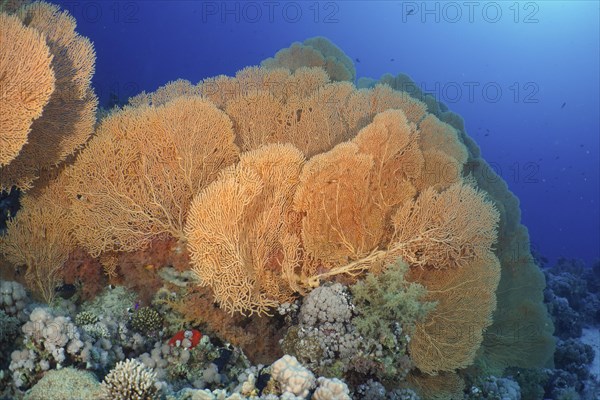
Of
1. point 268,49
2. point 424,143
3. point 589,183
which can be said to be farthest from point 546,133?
point 424,143

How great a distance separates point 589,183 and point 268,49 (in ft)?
255

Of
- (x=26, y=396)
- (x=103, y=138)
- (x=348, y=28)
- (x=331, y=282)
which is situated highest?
(x=348, y=28)

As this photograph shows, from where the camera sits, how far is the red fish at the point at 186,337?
507cm

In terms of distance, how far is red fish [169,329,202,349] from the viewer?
199 inches

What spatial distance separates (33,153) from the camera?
5273mm

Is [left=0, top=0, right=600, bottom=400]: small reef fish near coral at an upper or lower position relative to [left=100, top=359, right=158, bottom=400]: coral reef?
upper

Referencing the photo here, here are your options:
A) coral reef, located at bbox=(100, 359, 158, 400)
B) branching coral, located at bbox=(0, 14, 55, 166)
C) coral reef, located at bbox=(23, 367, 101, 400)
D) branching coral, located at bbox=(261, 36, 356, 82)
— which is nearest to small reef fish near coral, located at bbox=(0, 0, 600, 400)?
branching coral, located at bbox=(0, 14, 55, 166)

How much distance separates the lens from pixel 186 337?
5121 mm

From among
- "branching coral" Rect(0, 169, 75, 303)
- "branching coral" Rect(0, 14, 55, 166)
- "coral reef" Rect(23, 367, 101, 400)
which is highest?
"branching coral" Rect(0, 14, 55, 166)

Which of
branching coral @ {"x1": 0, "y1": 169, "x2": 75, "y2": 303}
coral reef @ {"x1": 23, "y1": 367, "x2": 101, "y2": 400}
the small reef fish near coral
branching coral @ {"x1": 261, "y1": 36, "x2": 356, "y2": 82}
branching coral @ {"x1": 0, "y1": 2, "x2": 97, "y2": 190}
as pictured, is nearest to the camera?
coral reef @ {"x1": 23, "y1": 367, "x2": 101, "y2": 400}

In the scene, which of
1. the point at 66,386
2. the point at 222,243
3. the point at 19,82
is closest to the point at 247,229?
the point at 222,243

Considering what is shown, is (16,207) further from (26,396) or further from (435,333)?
(435,333)

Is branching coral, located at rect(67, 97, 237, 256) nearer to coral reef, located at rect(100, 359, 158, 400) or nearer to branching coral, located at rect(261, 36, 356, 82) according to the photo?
coral reef, located at rect(100, 359, 158, 400)

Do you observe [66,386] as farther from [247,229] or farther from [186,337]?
[247,229]
